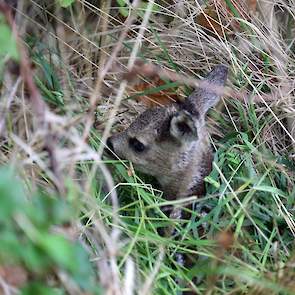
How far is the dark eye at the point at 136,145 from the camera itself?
3.42 m

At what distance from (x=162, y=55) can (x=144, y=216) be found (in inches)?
43.6

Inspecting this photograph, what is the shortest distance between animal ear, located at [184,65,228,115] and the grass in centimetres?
22

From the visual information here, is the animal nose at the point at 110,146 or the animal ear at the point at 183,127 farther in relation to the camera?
the animal nose at the point at 110,146

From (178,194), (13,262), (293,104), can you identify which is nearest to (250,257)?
(178,194)

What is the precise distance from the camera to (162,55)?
12.8 feet

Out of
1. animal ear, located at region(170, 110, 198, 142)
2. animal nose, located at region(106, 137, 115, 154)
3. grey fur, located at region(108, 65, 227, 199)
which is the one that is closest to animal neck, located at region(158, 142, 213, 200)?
grey fur, located at region(108, 65, 227, 199)

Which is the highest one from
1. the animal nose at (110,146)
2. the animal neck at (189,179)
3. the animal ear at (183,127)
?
the animal ear at (183,127)

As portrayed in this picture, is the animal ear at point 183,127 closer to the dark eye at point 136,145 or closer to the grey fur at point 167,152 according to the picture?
the grey fur at point 167,152

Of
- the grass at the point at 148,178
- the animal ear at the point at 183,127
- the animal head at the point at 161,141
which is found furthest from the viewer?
the animal head at the point at 161,141

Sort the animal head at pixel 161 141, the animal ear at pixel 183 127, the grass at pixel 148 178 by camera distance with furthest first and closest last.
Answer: the animal head at pixel 161 141, the animal ear at pixel 183 127, the grass at pixel 148 178

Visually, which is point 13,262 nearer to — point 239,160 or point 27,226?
point 27,226

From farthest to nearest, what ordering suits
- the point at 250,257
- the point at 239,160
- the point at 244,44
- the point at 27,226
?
the point at 244,44 → the point at 239,160 → the point at 250,257 → the point at 27,226

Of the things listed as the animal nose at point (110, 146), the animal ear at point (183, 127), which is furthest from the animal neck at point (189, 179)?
the animal nose at point (110, 146)

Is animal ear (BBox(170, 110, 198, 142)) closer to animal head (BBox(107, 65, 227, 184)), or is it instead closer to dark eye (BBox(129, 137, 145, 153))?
animal head (BBox(107, 65, 227, 184))
